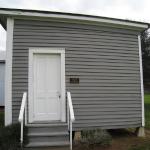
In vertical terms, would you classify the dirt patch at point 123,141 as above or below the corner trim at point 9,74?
below

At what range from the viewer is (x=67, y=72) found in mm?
8008

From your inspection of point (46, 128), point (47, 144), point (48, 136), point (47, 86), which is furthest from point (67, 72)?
point (47, 144)

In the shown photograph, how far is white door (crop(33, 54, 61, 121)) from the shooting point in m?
7.91

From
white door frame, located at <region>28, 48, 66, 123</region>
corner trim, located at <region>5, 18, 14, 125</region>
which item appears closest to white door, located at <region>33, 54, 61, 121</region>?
white door frame, located at <region>28, 48, 66, 123</region>

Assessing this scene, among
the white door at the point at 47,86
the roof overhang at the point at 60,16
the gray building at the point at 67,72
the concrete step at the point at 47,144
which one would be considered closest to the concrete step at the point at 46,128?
the gray building at the point at 67,72

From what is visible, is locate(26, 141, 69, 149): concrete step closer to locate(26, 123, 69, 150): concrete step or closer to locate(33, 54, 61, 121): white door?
locate(26, 123, 69, 150): concrete step

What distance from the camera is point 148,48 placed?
2880cm

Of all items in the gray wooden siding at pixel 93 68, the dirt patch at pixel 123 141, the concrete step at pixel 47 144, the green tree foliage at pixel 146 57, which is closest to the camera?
the concrete step at pixel 47 144

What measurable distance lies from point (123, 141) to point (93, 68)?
93.9 inches

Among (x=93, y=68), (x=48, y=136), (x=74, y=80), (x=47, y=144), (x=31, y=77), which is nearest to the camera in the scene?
(x=47, y=144)

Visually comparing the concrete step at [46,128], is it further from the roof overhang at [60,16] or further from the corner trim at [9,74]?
the roof overhang at [60,16]

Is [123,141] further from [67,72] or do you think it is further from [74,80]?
[67,72]

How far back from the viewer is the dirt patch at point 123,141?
705 centimetres

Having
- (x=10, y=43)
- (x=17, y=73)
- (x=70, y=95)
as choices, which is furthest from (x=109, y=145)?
(x=10, y=43)
